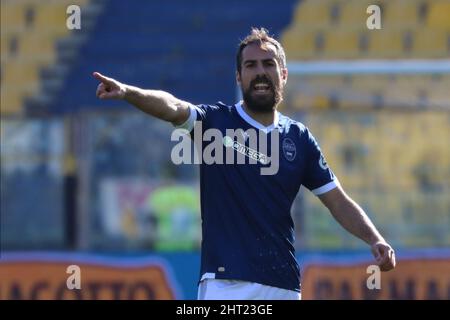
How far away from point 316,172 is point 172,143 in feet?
18.3

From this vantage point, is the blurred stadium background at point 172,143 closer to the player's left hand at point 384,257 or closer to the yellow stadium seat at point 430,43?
the yellow stadium seat at point 430,43

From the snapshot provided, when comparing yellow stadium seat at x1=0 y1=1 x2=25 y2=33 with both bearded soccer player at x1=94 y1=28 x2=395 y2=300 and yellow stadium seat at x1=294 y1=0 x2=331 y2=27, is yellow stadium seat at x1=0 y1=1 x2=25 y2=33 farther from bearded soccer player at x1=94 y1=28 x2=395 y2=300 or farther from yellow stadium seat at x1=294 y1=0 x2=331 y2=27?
bearded soccer player at x1=94 y1=28 x2=395 y2=300

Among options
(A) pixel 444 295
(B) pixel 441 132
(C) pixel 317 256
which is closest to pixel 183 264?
(C) pixel 317 256

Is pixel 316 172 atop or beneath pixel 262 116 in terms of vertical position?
beneath

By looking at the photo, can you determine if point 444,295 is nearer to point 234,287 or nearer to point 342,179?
point 342,179

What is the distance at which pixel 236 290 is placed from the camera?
18.2 feet

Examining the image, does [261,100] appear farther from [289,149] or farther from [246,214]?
[246,214]

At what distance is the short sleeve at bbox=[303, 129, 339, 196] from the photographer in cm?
586

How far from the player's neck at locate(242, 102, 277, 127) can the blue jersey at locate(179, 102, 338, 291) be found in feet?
0.07

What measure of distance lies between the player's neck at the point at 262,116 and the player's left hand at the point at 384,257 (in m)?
0.79

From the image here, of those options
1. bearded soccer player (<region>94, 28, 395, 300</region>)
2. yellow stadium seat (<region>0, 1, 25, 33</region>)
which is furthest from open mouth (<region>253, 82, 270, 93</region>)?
yellow stadium seat (<region>0, 1, 25, 33</region>)

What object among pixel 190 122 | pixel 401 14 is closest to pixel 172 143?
pixel 401 14

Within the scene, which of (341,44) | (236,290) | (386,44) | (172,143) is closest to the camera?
(236,290)

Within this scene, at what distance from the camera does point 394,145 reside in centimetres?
1098
